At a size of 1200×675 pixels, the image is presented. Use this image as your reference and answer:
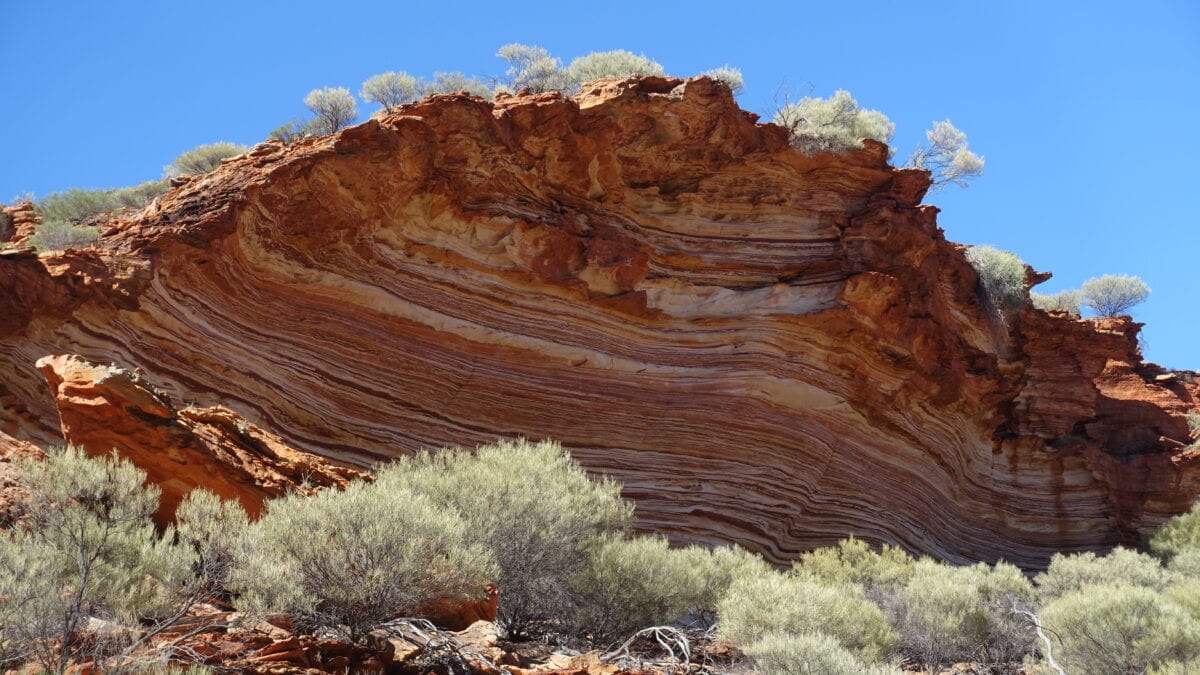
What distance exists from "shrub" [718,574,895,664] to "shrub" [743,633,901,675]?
406mm

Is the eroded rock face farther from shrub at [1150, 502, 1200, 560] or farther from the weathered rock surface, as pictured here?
the weathered rock surface

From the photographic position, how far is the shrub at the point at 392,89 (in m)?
16.7

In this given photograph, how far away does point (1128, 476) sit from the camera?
1817 centimetres

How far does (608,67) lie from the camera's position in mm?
16547

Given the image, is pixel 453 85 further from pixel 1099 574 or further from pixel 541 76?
pixel 1099 574

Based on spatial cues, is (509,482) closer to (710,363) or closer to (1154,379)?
(710,363)

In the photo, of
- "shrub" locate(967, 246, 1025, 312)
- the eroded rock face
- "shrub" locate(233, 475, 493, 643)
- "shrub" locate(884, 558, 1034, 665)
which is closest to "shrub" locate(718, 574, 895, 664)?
"shrub" locate(884, 558, 1034, 665)

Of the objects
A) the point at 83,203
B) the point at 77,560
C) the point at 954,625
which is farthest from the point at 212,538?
the point at 83,203

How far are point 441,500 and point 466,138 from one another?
6.34m

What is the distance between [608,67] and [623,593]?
10.8 metres

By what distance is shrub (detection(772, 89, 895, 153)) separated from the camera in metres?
15.5

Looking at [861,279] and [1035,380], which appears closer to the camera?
[861,279]

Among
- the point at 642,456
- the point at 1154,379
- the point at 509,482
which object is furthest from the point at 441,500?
the point at 1154,379

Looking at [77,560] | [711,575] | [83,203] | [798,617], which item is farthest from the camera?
[83,203]
